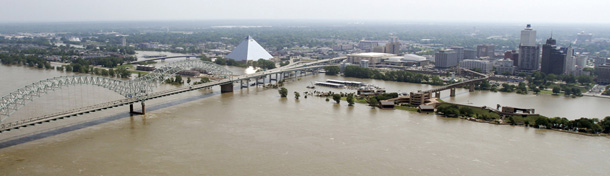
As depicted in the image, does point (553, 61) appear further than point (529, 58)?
No

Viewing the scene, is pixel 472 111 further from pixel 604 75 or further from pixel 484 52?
pixel 484 52

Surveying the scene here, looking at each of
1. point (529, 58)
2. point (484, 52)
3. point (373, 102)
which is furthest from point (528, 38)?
point (373, 102)

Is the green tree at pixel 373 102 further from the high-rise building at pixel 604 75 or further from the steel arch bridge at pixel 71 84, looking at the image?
the high-rise building at pixel 604 75

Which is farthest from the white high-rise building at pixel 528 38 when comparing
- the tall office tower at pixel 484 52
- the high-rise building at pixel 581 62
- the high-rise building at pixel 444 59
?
the tall office tower at pixel 484 52

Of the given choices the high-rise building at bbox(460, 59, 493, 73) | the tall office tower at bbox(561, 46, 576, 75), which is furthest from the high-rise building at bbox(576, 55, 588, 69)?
the high-rise building at bbox(460, 59, 493, 73)

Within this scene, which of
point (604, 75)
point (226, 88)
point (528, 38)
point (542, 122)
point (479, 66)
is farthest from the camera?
point (528, 38)

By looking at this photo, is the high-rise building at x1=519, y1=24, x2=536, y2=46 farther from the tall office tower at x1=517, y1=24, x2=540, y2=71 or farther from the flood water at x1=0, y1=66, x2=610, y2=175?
the flood water at x1=0, y1=66, x2=610, y2=175

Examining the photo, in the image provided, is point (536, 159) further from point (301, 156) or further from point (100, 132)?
point (100, 132)

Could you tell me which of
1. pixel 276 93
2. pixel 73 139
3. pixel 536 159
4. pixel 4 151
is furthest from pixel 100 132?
pixel 536 159

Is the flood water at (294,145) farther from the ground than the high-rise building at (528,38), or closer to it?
closer to it
